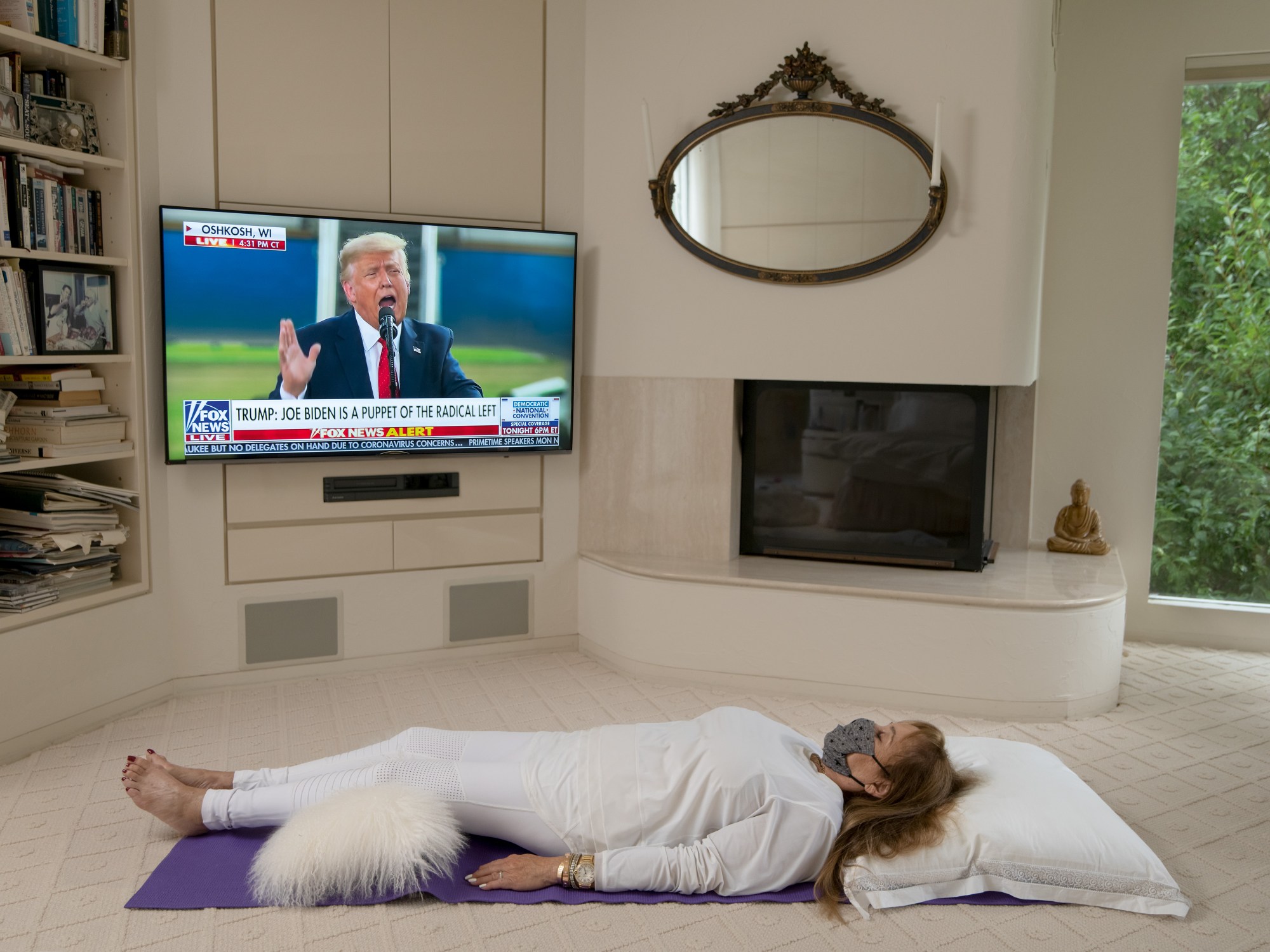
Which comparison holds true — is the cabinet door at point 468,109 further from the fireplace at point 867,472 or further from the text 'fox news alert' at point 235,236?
the fireplace at point 867,472

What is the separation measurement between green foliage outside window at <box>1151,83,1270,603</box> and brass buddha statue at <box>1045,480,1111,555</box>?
1.59 ft

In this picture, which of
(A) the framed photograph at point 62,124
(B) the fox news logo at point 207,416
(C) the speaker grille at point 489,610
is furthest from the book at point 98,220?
(C) the speaker grille at point 489,610

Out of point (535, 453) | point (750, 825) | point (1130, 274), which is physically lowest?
point (750, 825)

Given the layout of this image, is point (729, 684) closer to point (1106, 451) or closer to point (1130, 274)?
point (1106, 451)

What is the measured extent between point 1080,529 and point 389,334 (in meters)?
2.98

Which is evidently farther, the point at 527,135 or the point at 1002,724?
the point at 527,135

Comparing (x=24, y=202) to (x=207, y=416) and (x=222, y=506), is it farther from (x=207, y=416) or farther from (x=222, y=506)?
(x=222, y=506)

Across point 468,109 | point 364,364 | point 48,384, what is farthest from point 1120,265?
point 48,384

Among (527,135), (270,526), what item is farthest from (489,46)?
(270,526)

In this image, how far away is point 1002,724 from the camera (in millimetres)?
3541

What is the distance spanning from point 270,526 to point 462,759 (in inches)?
67.0

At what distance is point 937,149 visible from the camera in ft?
11.4

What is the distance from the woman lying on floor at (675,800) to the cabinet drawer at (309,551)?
4.41ft

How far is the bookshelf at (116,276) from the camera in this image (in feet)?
10.7
